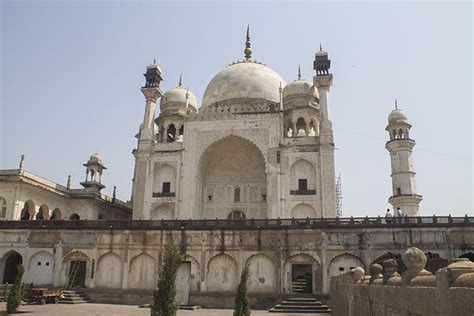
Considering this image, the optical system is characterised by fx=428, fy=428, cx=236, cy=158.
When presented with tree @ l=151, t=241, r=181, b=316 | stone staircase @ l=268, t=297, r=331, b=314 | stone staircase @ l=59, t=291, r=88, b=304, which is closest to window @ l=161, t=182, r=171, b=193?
stone staircase @ l=59, t=291, r=88, b=304

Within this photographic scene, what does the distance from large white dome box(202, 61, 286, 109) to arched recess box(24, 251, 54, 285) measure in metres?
16.2

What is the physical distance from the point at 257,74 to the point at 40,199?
18062 mm

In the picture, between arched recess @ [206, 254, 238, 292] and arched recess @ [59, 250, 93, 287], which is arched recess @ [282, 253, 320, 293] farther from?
arched recess @ [59, 250, 93, 287]

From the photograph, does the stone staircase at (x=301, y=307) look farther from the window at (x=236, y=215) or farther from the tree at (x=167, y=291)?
the window at (x=236, y=215)

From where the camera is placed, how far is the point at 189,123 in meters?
29.2

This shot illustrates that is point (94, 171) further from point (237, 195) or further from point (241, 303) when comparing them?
point (241, 303)

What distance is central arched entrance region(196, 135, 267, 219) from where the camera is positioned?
1136 inches

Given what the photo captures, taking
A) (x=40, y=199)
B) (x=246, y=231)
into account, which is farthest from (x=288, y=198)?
(x=40, y=199)

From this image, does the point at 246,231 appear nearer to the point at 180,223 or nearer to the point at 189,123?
the point at 180,223

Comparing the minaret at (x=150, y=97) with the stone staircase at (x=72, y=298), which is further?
the minaret at (x=150, y=97)

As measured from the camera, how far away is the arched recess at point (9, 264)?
23.3 m

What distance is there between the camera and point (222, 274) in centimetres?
2092

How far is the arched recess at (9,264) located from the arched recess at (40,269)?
1.49 m

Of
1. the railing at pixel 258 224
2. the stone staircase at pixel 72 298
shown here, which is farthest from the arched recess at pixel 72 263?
the railing at pixel 258 224
